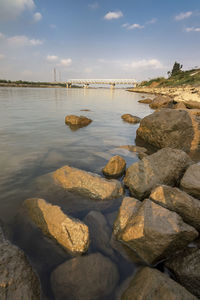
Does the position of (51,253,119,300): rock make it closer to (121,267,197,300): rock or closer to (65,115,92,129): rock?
(121,267,197,300): rock

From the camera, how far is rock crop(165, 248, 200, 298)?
2104 mm

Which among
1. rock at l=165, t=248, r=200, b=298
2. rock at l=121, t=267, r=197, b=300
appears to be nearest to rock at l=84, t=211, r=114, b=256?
rock at l=121, t=267, r=197, b=300

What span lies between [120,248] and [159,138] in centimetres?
575

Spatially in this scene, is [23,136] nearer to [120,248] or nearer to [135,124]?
[120,248]

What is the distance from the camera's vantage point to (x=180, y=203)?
2793 mm

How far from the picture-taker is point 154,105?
73.9 feet

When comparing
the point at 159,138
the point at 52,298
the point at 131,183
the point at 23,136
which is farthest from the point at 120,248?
the point at 23,136

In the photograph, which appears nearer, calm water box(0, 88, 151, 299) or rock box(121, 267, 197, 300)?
rock box(121, 267, 197, 300)

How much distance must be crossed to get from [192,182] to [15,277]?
3.46 metres

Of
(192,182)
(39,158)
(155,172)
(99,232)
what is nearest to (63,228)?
(99,232)

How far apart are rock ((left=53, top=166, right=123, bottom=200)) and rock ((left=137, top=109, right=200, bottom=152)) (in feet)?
13.9

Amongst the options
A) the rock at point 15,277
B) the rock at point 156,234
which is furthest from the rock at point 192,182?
the rock at point 15,277

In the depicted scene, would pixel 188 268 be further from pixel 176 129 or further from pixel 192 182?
pixel 176 129

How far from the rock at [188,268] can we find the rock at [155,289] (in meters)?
0.36
